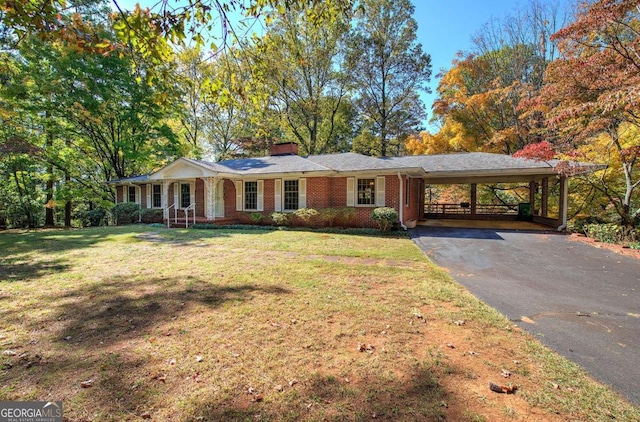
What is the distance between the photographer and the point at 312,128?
2733 centimetres

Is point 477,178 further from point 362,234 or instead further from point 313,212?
point 313,212

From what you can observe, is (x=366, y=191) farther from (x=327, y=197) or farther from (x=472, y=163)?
(x=472, y=163)

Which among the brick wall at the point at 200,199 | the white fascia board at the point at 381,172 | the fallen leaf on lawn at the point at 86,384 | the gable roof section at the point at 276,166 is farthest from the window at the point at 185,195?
the fallen leaf on lawn at the point at 86,384

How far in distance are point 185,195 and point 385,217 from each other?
38.5 ft

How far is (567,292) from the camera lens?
4965 mm

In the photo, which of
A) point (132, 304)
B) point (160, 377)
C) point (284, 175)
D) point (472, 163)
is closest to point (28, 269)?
point (132, 304)

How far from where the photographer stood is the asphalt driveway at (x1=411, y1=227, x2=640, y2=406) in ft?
9.94

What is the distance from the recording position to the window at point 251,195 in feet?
51.0

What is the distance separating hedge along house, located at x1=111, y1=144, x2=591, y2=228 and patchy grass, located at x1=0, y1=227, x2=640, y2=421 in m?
7.79

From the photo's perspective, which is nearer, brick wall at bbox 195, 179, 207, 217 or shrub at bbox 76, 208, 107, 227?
brick wall at bbox 195, 179, 207, 217

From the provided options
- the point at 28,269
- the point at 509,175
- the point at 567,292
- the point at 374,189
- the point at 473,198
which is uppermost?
the point at 509,175

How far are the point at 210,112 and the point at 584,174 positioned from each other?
82.3 ft

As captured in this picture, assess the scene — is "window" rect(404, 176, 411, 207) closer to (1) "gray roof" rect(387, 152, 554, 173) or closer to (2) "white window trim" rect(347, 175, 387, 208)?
(1) "gray roof" rect(387, 152, 554, 173)

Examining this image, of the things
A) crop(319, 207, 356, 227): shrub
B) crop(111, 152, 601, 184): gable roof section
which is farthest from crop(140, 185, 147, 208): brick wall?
crop(319, 207, 356, 227): shrub
